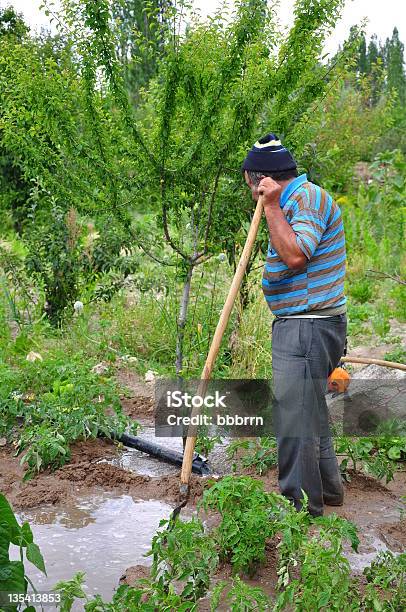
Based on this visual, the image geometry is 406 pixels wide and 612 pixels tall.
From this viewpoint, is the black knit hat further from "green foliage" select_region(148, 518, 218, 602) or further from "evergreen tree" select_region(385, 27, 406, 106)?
"evergreen tree" select_region(385, 27, 406, 106)

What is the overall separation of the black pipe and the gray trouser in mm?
888

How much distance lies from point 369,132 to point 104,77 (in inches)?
475

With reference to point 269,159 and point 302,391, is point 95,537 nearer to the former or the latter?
point 302,391

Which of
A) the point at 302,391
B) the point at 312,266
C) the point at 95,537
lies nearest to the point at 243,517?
the point at 302,391

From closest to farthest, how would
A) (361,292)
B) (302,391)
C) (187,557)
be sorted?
(187,557), (302,391), (361,292)

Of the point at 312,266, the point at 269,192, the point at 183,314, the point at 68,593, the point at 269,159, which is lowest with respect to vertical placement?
the point at 68,593

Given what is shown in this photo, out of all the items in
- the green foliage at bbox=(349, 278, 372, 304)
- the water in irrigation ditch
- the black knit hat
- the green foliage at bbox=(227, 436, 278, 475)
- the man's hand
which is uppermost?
the black knit hat

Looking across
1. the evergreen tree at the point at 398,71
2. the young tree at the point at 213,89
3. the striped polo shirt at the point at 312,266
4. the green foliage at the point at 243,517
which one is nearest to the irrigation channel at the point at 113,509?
the green foliage at the point at 243,517

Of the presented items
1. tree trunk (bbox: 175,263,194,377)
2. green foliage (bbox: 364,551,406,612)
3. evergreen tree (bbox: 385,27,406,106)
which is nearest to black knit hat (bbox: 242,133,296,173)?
tree trunk (bbox: 175,263,194,377)

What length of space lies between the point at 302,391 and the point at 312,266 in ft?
1.98

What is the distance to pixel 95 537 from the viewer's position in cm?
383

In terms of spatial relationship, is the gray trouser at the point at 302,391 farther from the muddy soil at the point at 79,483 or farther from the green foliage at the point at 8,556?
the green foliage at the point at 8,556

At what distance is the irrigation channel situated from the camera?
11.6 ft

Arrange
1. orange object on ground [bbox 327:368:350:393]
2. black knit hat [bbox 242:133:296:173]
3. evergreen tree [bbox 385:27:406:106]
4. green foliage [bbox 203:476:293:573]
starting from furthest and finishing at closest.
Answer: evergreen tree [bbox 385:27:406:106]
orange object on ground [bbox 327:368:350:393]
black knit hat [bbox 242:133:296:173]
green foliage [bbox 203:476:293:573]
